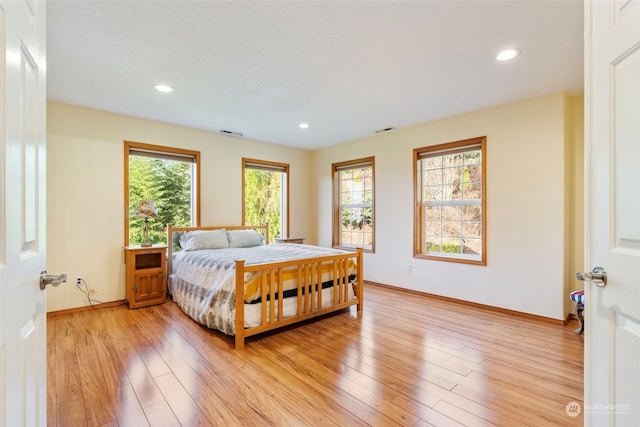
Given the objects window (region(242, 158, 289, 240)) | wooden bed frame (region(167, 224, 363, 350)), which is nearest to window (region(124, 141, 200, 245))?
window (region(242, 158, 289, 240))

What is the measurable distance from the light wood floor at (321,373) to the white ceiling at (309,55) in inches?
93.6

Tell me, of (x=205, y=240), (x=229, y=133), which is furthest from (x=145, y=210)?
(x=229, y=133)

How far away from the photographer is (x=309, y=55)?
2312 mm

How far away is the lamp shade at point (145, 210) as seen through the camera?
140 inches

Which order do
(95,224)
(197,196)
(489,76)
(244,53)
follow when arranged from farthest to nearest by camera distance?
(197,196) < (95,224) < (489,76) < (244,53)

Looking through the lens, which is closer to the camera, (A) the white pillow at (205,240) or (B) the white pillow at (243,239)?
(A) the white pillow at (205,240)

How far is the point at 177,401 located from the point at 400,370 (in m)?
1.49

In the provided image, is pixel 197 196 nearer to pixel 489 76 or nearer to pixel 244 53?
pixel 244 53

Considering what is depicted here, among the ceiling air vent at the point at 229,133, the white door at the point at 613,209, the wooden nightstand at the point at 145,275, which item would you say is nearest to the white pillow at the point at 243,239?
the wooden nightstand at the point at 145,275

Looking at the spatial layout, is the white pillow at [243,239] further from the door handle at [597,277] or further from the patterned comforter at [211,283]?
the door handle at [597,277]

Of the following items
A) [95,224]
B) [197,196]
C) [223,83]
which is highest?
[223,83]

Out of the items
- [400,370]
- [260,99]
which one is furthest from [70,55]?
[400,370]

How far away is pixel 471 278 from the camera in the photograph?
3.65m

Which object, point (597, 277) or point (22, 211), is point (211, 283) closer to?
point (22, 211)
